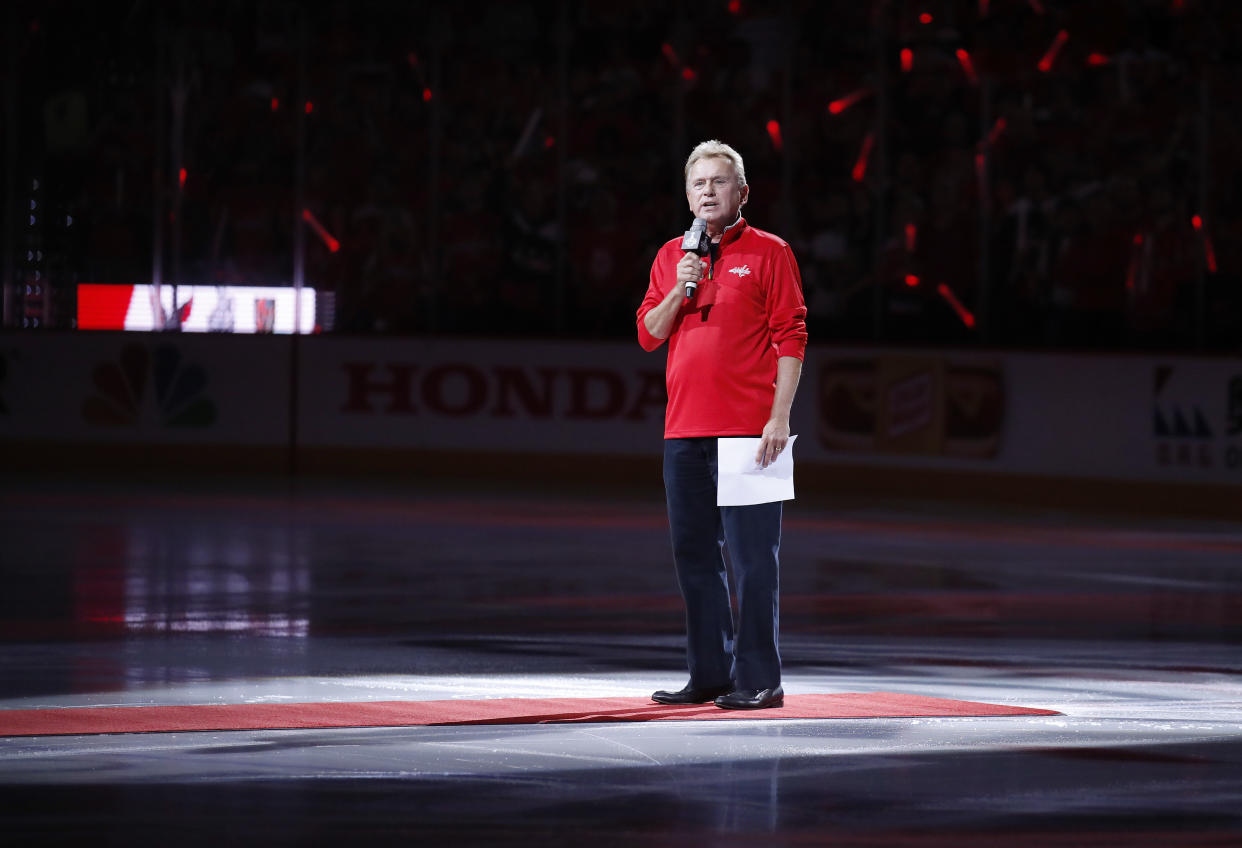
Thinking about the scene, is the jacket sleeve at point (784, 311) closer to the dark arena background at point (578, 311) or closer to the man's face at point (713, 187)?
the man's face at point (713, 187)

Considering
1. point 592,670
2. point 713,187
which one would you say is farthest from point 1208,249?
point 713,187

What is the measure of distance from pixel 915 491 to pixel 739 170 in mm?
10382

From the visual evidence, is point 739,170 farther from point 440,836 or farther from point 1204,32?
point 1204,32

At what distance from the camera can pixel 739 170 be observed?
6504 millimetres

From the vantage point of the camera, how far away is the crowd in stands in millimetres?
17375

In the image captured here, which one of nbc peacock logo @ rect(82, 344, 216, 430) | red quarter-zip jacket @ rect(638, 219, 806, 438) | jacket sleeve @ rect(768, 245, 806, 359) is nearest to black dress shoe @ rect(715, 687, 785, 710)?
red quarter-zip jacket @ rect(638, 219, 806, 438)

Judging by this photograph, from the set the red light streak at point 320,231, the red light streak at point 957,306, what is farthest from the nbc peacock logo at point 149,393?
the red light streak at point 957,306

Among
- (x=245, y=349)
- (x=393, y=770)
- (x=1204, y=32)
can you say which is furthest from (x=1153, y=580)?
(x=245, y=349)

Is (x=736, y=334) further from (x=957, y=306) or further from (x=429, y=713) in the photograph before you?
(x=957, y=306)

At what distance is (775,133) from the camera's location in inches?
724

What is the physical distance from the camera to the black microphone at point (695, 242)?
624 centimetres

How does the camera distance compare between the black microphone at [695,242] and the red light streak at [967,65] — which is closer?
the black microphone at [695,242]

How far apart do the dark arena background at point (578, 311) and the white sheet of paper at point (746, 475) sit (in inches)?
100

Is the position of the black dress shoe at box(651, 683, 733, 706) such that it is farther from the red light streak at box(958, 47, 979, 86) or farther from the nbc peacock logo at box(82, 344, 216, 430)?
the nbc peacock logo at box(82, 344, 216, 430)
